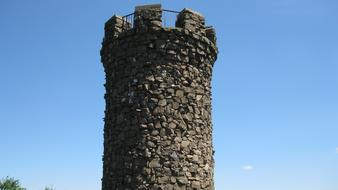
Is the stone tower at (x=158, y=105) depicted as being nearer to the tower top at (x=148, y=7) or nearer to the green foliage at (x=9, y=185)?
the tower top at (x=148, y=7)

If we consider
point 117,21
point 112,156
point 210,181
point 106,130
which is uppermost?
point 117,21

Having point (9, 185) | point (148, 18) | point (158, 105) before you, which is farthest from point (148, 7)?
point (9, 185)

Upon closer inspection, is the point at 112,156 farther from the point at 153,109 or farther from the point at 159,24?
the point at 159,24

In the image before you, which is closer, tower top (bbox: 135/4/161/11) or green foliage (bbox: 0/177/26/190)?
tower top (bbox: 135/4/161/11)

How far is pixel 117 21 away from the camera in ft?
37.4

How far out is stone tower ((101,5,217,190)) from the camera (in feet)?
31.8

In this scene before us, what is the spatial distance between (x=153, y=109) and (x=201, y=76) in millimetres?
1813

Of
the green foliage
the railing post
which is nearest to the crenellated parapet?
the railing post

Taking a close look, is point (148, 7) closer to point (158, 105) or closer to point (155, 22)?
point (155, 22)

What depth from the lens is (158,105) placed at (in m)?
9.99

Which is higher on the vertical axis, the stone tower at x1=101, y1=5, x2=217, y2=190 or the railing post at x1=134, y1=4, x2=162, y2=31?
the railing post at x1=134, y1=4, x2=162, y2=31

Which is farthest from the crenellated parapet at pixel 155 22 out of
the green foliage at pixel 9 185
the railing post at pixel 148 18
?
the green foliage at pixel 9 185

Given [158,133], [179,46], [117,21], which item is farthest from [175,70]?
[117,21]

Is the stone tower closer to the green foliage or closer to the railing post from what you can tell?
the railing post
